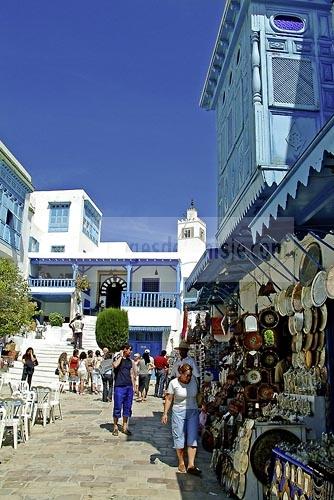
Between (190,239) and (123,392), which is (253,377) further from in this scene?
(190,239)

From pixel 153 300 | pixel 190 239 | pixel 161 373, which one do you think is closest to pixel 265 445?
pixel 161 373

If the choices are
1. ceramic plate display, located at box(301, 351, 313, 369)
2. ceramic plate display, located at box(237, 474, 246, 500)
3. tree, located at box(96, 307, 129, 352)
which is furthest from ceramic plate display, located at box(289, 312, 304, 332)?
tree, located at box(96, 307, 129, 352)

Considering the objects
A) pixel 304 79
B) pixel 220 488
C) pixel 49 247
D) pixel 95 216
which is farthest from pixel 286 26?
pixel 95 216

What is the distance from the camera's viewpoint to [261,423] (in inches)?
Result: 171

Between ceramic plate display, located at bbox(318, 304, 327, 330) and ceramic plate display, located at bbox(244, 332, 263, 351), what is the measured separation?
1067 mm

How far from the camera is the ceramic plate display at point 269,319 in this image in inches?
236

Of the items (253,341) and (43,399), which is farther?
(43,399)

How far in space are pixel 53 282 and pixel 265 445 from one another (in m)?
23.5

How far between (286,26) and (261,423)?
262 inches

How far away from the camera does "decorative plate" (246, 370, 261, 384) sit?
18.7 feet

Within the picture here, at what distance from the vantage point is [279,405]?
5199 millimetres

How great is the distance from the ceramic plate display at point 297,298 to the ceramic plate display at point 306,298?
0.57 feet

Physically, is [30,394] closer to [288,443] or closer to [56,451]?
[56,451]

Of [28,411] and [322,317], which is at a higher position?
[322,317]
